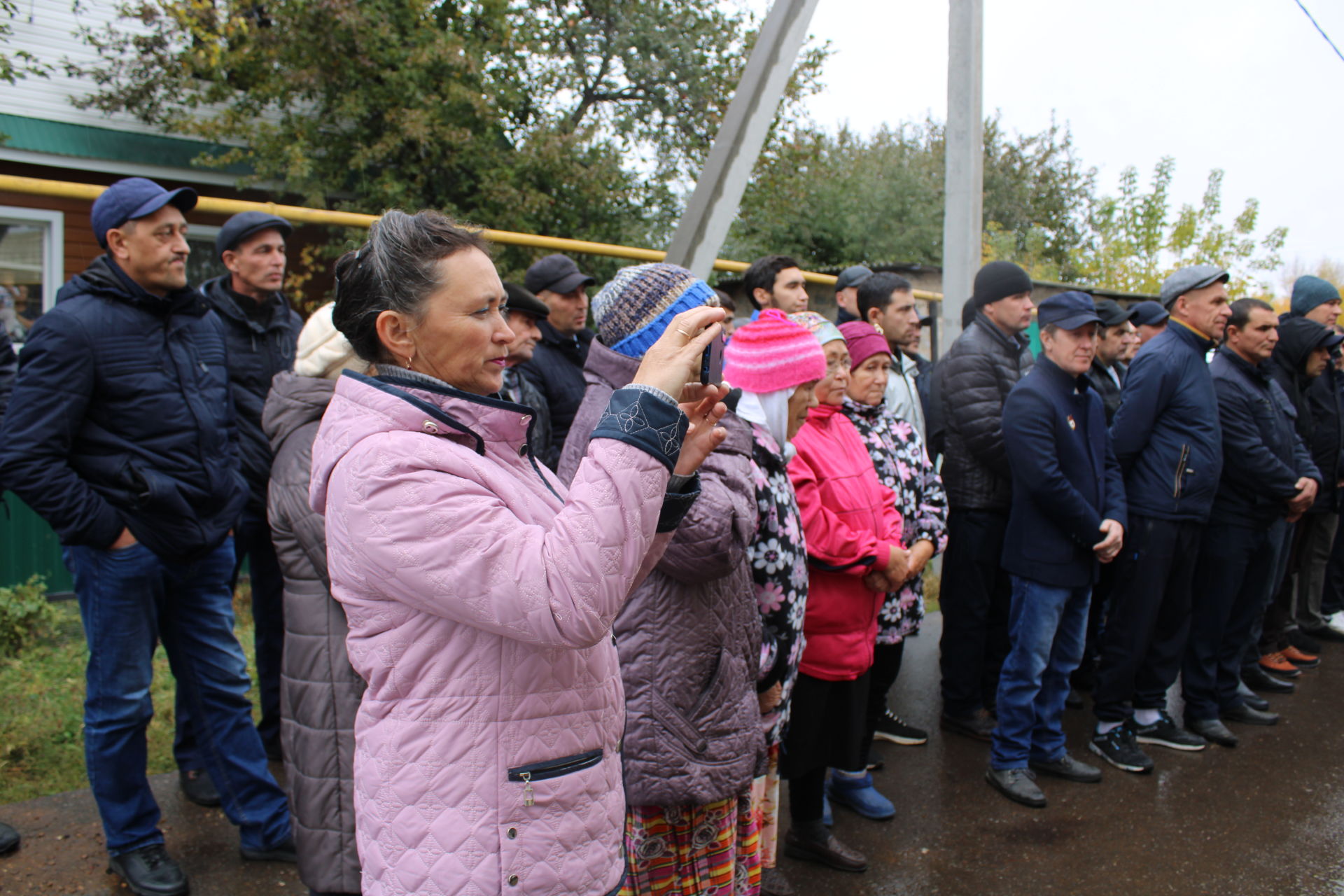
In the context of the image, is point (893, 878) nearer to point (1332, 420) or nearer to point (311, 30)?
point (1332, 420)

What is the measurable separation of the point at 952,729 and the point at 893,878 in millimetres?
1549

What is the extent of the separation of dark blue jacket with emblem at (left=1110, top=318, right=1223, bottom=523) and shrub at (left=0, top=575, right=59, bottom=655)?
224 inches

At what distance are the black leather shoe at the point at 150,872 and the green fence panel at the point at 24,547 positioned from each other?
3472 millimetres

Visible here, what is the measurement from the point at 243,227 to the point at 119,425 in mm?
1101

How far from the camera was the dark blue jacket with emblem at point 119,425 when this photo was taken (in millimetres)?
2961

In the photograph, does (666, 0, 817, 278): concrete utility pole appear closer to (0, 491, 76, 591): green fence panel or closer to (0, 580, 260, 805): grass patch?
(0, 580, 260, 805): grass patch

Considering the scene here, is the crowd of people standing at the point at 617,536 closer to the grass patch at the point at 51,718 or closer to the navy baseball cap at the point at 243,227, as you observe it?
the navy baseball cap at the point at 243,227

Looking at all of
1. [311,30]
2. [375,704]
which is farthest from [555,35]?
[375,704]

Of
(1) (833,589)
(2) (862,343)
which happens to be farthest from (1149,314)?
(1) (833,589)

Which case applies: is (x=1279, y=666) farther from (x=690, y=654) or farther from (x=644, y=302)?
(x=644, y=302)

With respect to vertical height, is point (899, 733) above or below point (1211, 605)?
below

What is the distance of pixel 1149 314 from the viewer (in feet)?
19.3

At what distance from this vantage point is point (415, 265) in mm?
1615

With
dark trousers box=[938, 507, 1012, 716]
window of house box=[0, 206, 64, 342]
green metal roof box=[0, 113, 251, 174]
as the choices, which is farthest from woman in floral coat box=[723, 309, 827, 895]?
green metal roof box=[0, 113, 251, 174]
